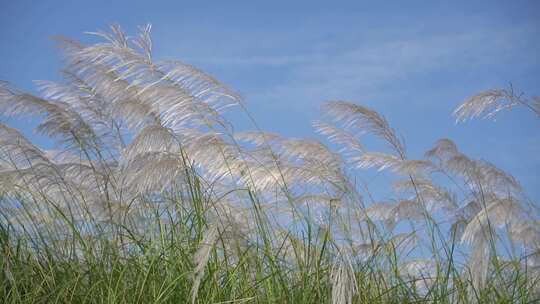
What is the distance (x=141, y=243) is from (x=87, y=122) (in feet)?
2.85

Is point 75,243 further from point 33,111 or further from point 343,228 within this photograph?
point 343,228

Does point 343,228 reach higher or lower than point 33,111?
lower

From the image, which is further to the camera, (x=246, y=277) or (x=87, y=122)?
(x=87, y=122)

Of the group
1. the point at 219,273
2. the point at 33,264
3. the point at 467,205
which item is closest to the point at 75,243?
the point at 33,264

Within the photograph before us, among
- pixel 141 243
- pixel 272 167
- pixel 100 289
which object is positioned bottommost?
pixel 100 289

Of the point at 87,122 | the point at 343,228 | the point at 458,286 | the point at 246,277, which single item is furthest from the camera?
the point at 87,122

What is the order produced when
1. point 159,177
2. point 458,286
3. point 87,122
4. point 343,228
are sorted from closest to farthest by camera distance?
point 159,177
point 458,286
point 343,228
point 87,122

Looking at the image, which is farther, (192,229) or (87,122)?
(87,122)

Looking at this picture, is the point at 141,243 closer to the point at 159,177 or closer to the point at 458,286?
the point at 159,177

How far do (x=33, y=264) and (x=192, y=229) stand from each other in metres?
0.81

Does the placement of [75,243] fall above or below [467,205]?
below

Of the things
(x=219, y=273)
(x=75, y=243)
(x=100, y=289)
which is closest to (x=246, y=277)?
(x=219, y=273)

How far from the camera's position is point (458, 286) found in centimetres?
363

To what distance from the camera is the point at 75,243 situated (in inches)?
152
